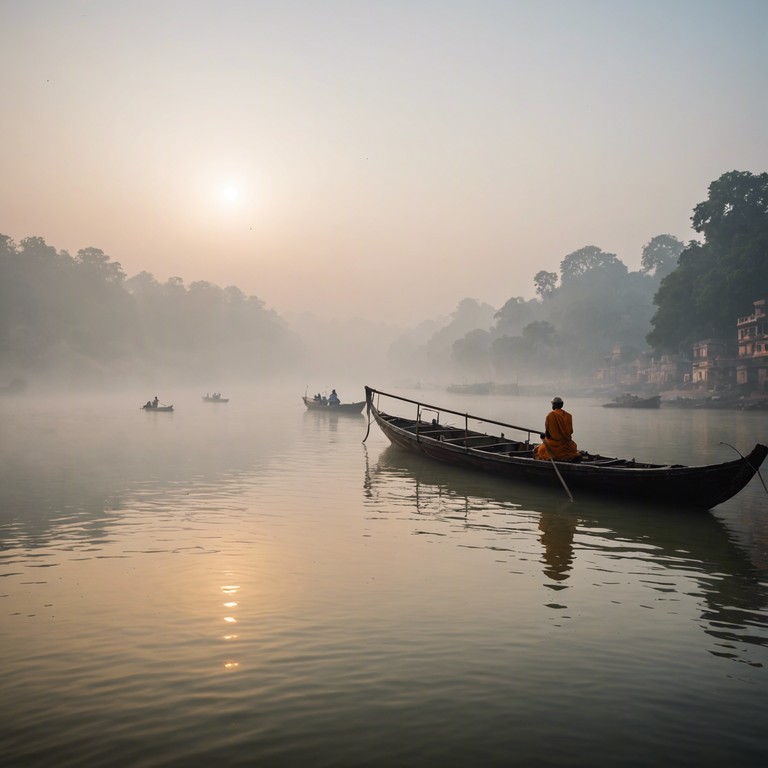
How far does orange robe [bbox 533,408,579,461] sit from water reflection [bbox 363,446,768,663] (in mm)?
953

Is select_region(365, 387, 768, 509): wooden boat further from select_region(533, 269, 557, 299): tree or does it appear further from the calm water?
select_region(533, 269, 557, 299): tree

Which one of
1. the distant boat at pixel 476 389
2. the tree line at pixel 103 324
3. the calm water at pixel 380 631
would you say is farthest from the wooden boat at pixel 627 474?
the distant boat at pixel 476 389

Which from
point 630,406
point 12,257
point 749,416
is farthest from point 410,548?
point 12,257

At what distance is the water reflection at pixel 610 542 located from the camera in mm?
8453

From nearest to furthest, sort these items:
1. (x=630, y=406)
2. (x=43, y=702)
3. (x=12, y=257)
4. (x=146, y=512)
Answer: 1. (x=43, y=702)
2. (x=146, y=512)
3. (x=630, y=406)
4. (x=12, y=257)

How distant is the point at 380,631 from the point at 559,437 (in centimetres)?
1010

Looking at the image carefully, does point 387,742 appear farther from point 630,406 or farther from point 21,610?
point 630,406

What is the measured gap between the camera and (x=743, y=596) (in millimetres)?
8844

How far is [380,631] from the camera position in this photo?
23.9ft

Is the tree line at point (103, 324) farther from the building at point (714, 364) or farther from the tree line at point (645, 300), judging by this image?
the building at point (714, 364)

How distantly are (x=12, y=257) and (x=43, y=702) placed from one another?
118 meters

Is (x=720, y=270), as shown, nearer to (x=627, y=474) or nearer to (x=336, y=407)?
(x=336, y=407)

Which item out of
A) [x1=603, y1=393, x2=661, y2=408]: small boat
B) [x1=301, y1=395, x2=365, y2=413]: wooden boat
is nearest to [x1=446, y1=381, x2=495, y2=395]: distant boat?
[x1=603, y1=393, x2=661, y2=408]: small boat

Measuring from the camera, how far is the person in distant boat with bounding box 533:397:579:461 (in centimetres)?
1606
